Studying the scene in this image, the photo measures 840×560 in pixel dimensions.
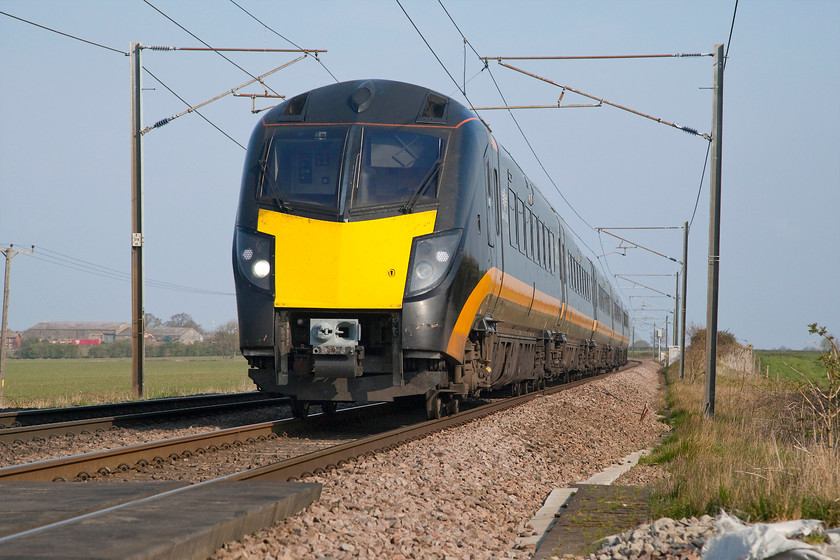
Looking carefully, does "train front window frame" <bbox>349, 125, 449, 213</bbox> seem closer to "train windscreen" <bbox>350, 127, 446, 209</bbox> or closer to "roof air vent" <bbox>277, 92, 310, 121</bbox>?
"train windscreen" <bbox>350, 127, 446, 209</bbox>

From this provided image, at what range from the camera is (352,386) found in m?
9.34

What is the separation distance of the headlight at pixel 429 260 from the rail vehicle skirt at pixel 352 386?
39.5 inches

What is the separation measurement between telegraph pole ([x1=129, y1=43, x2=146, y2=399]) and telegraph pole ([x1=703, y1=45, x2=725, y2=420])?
1054cm

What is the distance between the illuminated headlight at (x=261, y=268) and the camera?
9297mm

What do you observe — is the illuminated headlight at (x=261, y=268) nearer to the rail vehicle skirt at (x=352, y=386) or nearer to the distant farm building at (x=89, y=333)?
the rail vehicle skirt at (x=352, y=386)

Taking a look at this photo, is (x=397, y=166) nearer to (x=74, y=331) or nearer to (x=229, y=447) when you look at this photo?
(x=229, y=447)

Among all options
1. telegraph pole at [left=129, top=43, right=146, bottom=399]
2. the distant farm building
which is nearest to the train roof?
telegraph pole at [left=129, top=43, right=146, bottom=399]

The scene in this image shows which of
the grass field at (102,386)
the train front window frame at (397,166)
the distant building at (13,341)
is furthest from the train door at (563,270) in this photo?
the distant building at (13,341)

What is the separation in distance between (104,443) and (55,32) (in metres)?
9.44

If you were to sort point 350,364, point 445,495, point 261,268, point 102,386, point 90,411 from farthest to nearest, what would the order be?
1. point 102,386
2. point 90,411
3. point 261,268
4. point 350,364
5. point 445,495

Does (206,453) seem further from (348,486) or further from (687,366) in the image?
(687,366)

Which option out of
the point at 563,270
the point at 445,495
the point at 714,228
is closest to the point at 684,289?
the point at 563,270

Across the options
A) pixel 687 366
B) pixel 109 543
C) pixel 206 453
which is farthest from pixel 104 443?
pixel 687 366

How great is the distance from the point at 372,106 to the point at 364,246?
1860mm
